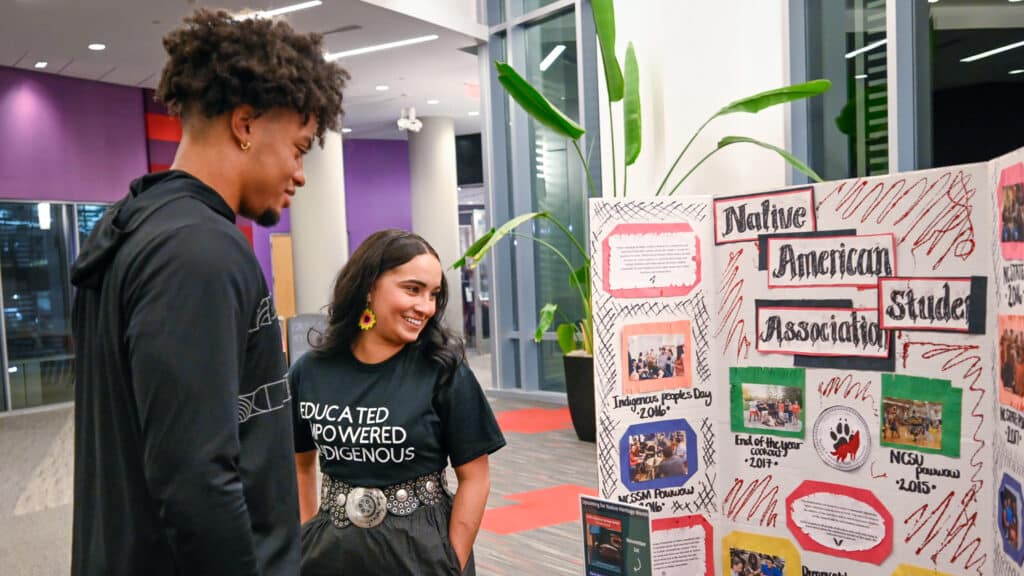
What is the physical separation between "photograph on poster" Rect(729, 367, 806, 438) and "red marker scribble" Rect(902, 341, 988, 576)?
1.12ft

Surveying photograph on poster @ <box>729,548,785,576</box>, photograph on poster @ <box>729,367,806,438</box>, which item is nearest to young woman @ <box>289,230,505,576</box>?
photograph on poster @ <box>729,367,806,438</box>

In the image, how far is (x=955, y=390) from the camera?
2.07 metres

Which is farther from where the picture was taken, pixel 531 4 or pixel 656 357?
pixel 531 4

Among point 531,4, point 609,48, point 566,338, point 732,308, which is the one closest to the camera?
point 732,308

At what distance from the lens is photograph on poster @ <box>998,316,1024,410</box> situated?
5.45ft

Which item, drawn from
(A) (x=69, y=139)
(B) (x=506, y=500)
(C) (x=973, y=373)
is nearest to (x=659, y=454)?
(C) (x=973, y=373)

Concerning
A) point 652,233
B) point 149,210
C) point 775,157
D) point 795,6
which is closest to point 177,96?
point 149,210

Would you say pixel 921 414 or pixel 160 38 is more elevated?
pixel 160 38

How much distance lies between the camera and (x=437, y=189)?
13.1 metres

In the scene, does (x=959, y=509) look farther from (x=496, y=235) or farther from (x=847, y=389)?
(x=496, y=235)

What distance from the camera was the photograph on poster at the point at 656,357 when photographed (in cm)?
254

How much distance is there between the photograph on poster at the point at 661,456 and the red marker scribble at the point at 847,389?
18.1 inches

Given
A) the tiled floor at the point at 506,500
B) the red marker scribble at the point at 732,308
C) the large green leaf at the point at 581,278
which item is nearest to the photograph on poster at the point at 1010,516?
the red marker scribble at the point at 732,308

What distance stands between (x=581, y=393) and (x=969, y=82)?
317cm
